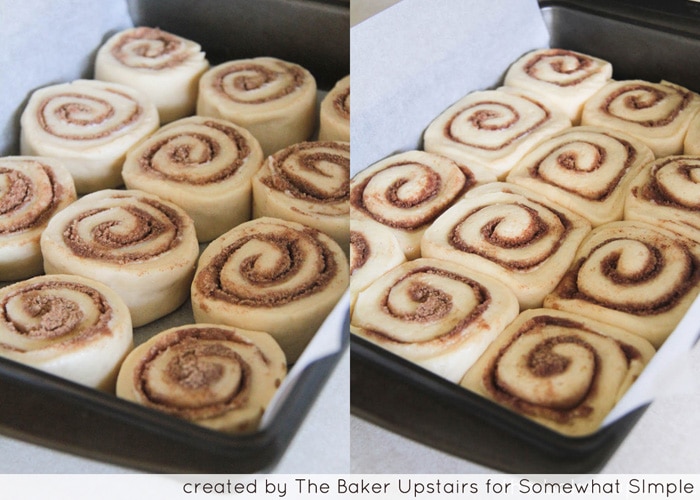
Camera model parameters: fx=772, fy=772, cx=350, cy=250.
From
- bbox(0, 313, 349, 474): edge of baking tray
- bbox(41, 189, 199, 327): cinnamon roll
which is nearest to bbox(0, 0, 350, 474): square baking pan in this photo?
bbox(0, 313, 349, 474): edge of baking tray

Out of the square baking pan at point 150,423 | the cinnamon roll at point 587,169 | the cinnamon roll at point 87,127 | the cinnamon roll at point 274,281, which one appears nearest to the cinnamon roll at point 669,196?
the cinnamon roll at point 587,169

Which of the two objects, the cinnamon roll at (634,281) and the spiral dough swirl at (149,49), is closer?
the cinnamon roll at (634,281)

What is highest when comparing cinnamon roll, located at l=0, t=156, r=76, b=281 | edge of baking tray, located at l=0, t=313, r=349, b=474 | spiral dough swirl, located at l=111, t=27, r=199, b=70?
edge of baking tray, located at l=0, t=313, r=349, b=474

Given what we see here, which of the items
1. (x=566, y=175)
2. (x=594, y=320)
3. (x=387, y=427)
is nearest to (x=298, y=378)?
(x=387, y=427)

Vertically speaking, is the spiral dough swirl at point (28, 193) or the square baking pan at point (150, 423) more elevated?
the square baking pan at point (150, 423)

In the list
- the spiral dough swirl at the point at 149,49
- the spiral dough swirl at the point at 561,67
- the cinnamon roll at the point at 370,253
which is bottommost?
the cinnamon roll at the point at 370,253

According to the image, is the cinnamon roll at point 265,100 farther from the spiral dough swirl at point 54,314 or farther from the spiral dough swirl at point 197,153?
the spiral dough swirl at point 54,314

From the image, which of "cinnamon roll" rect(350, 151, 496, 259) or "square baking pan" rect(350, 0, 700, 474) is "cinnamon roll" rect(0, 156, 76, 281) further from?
"square baking pan" rect(350, 0, 700, 474)

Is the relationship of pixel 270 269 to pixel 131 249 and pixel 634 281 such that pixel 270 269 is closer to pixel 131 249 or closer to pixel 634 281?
pixel 131 249
